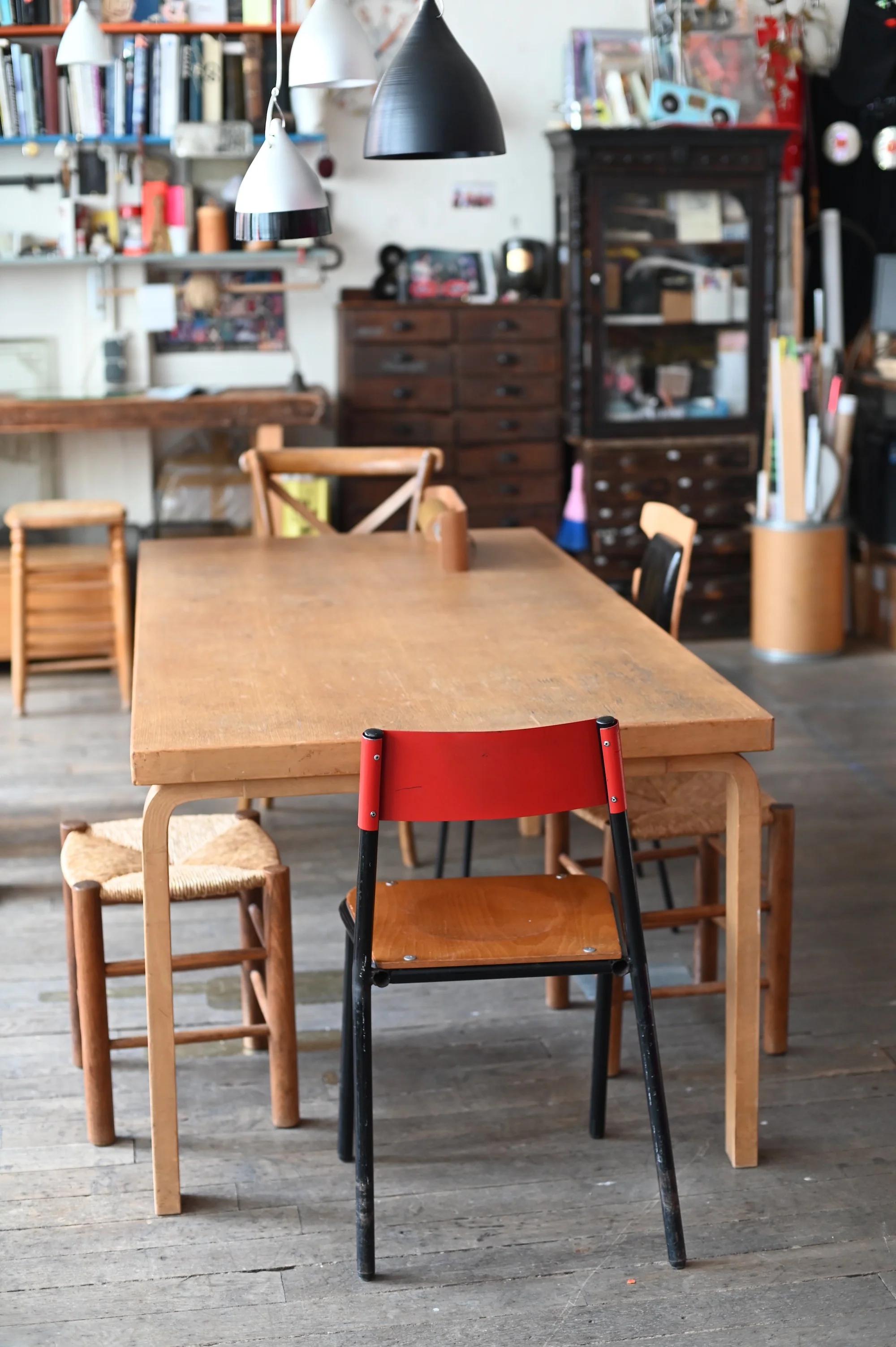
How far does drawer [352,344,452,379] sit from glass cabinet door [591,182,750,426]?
607 mm

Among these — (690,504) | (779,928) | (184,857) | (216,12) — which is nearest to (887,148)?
(690,504)

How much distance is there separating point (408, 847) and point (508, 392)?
8.66ft

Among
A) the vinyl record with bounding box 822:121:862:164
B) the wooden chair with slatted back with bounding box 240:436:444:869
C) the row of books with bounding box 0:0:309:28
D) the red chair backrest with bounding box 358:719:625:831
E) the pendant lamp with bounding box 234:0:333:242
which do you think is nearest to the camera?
the red chair backrest with bounding box 358:719:625:831

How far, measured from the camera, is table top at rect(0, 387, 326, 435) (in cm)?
516

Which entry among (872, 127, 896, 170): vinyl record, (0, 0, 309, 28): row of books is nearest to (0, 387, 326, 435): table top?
(0, 0, 309, 28): row of books

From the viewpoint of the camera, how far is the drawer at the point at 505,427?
18.7ft

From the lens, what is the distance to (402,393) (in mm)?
5617

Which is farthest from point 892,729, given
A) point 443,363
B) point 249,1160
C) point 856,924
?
point 249,1160

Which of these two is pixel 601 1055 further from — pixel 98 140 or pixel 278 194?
pixel 98 140

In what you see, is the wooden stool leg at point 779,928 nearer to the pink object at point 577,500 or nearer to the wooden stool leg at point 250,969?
the wooden stool leg at point 250,969

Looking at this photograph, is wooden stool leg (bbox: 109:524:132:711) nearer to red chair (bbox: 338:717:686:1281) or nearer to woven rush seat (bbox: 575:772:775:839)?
woven rush seat (bbox: 575:772:775:839)

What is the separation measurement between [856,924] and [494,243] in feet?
11.8

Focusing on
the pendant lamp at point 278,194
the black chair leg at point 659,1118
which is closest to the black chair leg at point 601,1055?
the black chair leg at point 659,1118

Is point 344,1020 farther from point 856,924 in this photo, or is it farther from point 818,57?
point 818,57
